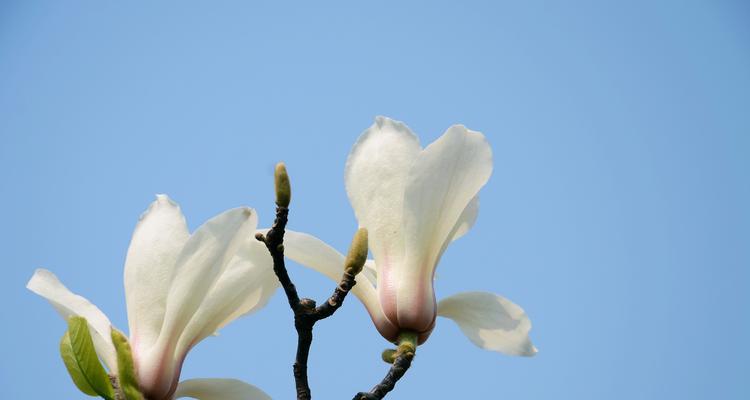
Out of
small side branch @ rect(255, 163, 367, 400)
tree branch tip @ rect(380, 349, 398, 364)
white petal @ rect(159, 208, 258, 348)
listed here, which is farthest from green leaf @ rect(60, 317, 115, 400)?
tree branch tip @ rect(380, 349, 398, 364)

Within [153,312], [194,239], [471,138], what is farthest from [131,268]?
[471,138]


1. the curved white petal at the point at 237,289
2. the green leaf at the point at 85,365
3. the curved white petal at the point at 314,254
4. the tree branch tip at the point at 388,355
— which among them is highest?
the curved white petal at the point at 314,254

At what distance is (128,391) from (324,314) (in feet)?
1.25

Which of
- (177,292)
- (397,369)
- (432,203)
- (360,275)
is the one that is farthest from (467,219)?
(177,292)

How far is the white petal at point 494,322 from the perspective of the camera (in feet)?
5.07

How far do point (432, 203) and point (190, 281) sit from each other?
0.45 metres

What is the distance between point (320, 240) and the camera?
4.60 feet

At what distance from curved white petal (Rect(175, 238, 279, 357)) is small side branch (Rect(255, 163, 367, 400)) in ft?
0.46

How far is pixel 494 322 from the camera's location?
5.09 feet

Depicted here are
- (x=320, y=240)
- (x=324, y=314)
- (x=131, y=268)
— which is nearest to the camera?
(x=324, y=314)

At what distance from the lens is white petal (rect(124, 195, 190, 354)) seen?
1473mm

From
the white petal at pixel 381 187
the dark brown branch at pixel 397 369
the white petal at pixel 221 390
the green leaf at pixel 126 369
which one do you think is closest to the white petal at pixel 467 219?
the white petal at pixel 381 187

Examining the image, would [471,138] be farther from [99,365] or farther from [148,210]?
[99,365]

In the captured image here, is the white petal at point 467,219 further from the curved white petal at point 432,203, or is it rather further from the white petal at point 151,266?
the white petal at point 151,266
